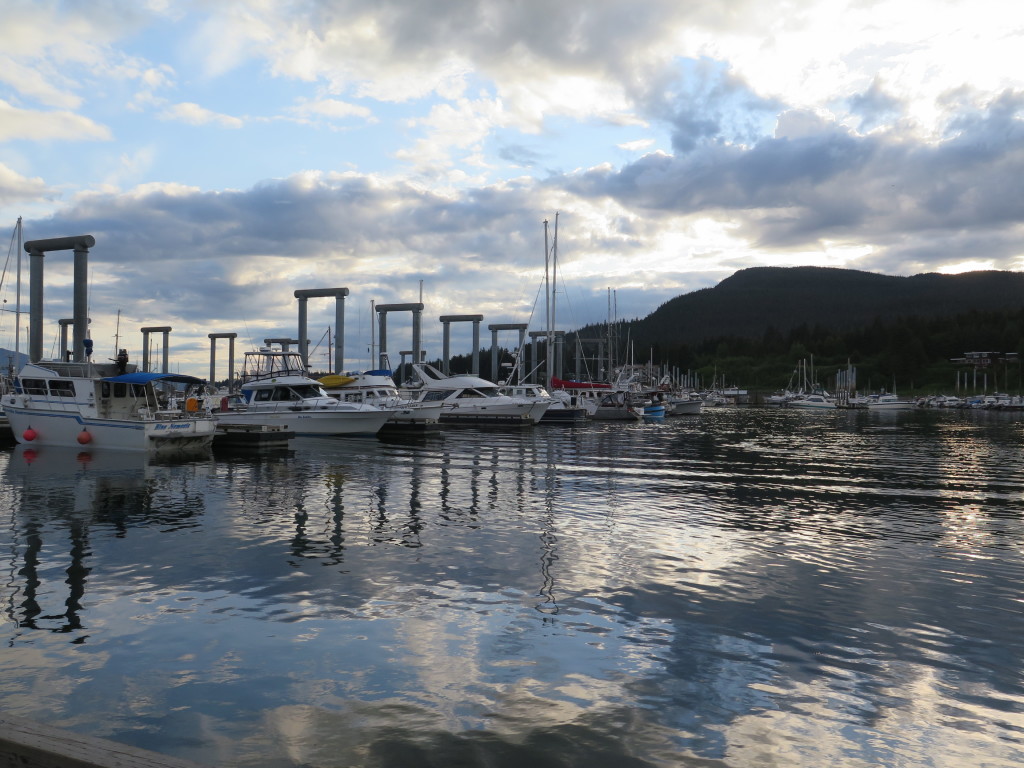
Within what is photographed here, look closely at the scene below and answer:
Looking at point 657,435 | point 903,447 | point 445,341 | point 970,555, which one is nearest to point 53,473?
point 970,555

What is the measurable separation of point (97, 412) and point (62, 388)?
76.7 inches

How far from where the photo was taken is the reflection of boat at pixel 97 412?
3072 cm

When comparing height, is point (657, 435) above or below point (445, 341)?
below

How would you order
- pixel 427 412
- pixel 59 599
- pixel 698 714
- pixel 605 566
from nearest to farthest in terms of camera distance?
pixel 698 714 < pixel 59 599 < pixel 605 566 < pixel 427 412

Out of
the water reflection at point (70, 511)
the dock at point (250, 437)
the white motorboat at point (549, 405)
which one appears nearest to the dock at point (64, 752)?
the water reflection at point (70, 511)

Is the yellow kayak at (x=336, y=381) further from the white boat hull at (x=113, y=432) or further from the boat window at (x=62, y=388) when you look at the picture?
the boat window at (x=62, y=388)

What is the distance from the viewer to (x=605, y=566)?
12523 millimetres

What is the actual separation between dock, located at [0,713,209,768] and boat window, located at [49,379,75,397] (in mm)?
31645

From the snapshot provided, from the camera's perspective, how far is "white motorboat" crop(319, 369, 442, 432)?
4444 centimetres

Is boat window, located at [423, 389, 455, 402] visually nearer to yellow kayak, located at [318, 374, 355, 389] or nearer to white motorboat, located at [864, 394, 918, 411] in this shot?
yellow kayak, located at [318, 374, 355, 389]

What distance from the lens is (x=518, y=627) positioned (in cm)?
934

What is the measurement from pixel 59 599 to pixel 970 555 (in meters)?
14.5

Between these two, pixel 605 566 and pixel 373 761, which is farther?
pixel 605 566

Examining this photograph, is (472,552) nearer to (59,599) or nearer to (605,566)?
(605,566)
